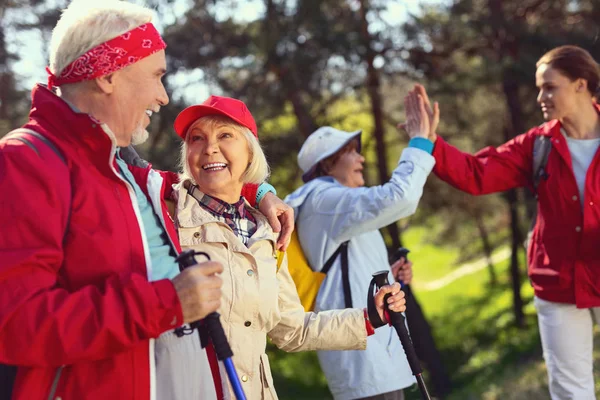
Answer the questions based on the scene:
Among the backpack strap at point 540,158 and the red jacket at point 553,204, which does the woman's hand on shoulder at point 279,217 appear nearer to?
the red jacket at point 553,204

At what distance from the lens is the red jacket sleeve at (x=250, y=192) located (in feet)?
9.87

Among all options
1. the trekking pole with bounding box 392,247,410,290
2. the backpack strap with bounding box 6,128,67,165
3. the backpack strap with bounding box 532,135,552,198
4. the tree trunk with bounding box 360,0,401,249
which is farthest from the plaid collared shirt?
the tree trunk with bounding box 360,0,401,249

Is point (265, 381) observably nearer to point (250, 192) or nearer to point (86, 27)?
point (250, 192)

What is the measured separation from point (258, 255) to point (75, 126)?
38.6 inches

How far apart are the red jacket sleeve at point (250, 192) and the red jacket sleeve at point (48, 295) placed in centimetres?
122

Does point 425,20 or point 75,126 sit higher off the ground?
point 425,20

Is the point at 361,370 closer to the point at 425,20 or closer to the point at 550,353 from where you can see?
the point at 550,353

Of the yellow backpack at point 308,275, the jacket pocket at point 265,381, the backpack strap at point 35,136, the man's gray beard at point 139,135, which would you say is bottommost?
the jacket pocket at point 265,381

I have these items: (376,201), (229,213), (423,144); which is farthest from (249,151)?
(423,144)

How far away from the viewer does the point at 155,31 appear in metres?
2.12

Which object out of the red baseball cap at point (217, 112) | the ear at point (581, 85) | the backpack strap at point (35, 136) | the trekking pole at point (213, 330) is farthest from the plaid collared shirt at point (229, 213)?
the ear at point (581, 85)

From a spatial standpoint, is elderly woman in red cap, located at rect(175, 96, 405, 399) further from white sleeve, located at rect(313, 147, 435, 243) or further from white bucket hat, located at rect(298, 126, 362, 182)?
white bucket hat, located at rect(298, 126, 362, 182)

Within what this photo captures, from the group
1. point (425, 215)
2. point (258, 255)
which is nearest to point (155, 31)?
point (258, 255)

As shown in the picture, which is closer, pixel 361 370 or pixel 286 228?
pixel 286 228
